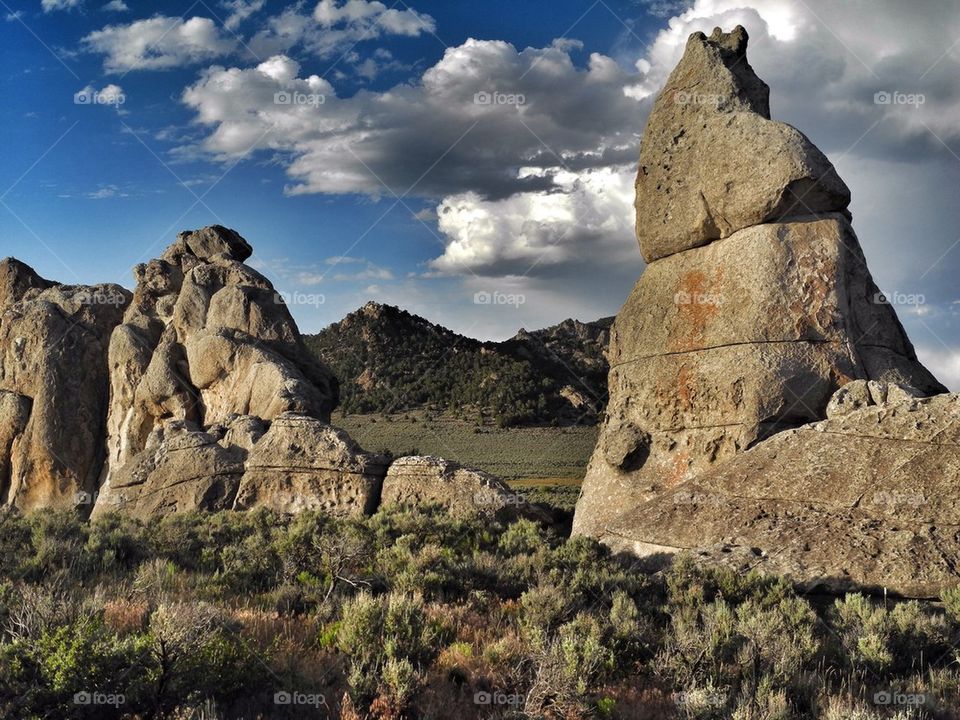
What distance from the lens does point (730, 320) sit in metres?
12.4

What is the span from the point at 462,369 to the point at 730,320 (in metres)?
50.3

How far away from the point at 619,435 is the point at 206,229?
12759mm

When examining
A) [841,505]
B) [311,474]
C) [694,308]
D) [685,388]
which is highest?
[694,308]

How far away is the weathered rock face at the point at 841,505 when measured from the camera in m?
9.06

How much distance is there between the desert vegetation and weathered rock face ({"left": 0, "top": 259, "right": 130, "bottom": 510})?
8945 mm

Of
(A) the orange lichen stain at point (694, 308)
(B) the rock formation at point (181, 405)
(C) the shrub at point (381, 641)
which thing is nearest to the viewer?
(C) the shrub at point (381, 641)

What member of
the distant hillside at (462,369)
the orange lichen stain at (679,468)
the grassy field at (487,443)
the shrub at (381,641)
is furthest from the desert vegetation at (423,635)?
the distant hillside at (462,369)

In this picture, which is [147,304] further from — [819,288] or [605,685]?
[605,685]

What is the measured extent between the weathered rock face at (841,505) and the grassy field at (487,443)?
27198 mm

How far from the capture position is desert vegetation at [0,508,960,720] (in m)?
5.20

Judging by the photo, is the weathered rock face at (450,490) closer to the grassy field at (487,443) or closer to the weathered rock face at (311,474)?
the weathered rock face at (311,474)

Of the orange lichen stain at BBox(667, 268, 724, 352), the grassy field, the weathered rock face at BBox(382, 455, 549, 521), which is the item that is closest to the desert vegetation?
the weathered rock face at BBox(382, 455, 549, 521)

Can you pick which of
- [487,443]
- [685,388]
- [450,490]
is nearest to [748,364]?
[685,388]

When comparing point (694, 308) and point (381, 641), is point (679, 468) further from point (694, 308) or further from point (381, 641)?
point (381, 641)
